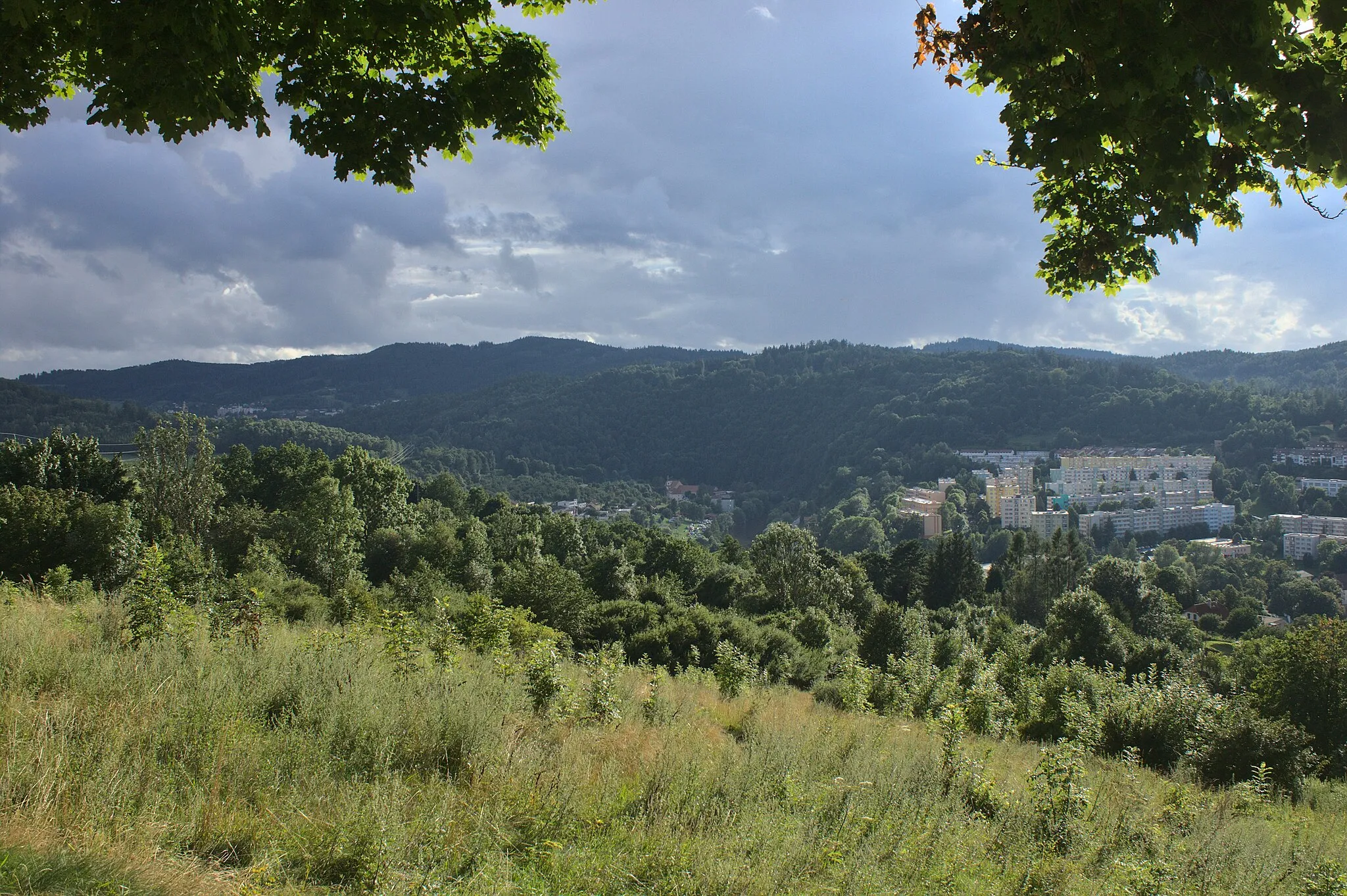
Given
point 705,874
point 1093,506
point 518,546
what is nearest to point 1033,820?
point 705,874

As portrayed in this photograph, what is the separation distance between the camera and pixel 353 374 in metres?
139

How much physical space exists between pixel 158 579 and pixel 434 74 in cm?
413

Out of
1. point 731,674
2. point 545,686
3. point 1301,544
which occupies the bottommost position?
point 1301,544

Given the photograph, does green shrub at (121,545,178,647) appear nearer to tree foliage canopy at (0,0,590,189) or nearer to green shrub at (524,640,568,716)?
green shrub at (524,640,568,716)

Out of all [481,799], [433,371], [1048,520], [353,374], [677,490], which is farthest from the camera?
[433,371]

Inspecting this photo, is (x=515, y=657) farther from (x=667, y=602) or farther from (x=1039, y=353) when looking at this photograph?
(x=1039, y=353)

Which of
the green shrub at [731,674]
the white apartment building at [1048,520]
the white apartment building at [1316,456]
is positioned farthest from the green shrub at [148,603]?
the white apartment building at [1316,456]

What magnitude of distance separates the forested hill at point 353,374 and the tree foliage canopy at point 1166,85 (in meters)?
92.7

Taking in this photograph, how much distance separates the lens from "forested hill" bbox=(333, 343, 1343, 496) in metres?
103

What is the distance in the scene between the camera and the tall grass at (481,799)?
9.01 feet

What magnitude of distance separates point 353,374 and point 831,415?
90.6 m

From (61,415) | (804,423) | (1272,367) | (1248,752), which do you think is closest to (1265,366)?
(1272,367)

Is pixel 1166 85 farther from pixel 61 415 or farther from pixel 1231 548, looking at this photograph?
pixel 1231 548

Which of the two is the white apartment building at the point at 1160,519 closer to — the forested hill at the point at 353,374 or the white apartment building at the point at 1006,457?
the white apartment building at the point at 1006,457
